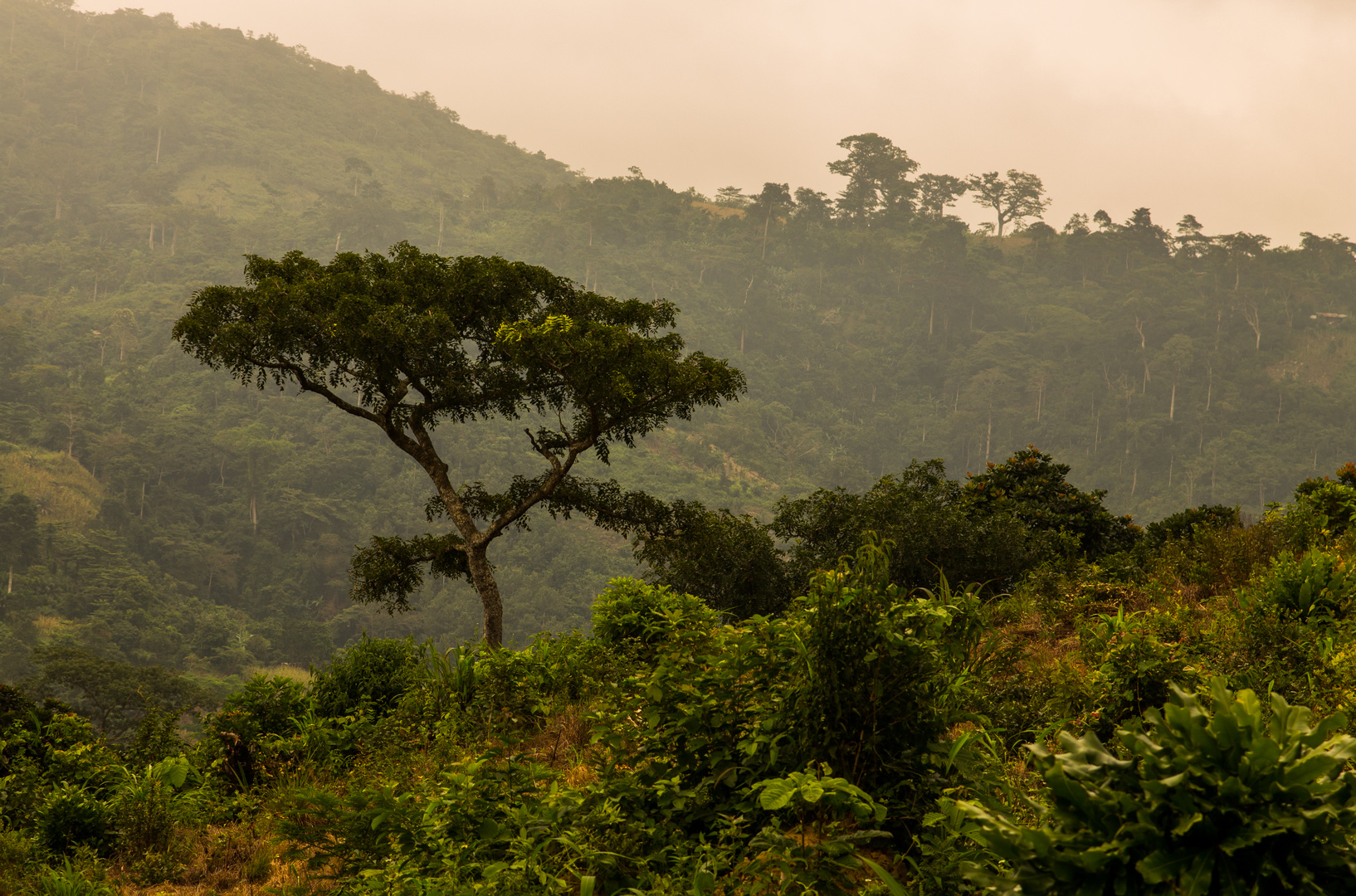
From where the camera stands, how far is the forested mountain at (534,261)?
60906mm

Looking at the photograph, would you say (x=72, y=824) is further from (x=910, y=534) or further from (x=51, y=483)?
(x=51, y=483)

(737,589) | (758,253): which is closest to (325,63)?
(758,253)

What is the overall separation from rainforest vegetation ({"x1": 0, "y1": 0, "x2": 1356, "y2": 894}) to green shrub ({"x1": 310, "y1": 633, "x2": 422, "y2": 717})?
37 millimetres

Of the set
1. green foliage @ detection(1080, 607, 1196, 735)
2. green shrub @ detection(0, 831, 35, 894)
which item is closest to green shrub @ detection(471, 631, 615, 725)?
green shrub @ detection(0, 831, 35, 894)

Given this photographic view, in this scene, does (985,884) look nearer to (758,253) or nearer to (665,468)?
(665,468)

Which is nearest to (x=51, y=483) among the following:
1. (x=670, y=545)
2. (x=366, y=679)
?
(x=670, y=545)

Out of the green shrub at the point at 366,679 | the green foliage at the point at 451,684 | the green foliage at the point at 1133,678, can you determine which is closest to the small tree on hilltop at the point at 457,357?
the green shrub at the point at 366,679

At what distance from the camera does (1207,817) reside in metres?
1.79

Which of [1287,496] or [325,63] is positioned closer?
[1287,496]

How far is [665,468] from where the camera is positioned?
7631 cm

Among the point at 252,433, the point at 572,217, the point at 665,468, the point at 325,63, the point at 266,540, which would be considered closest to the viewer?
the point at 266,540

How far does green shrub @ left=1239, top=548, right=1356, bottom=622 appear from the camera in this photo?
5.49m

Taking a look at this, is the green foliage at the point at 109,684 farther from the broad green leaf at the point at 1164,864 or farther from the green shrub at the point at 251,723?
the broad green leaf at the point at 1164,864

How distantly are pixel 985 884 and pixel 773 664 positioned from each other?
1.83 metres
